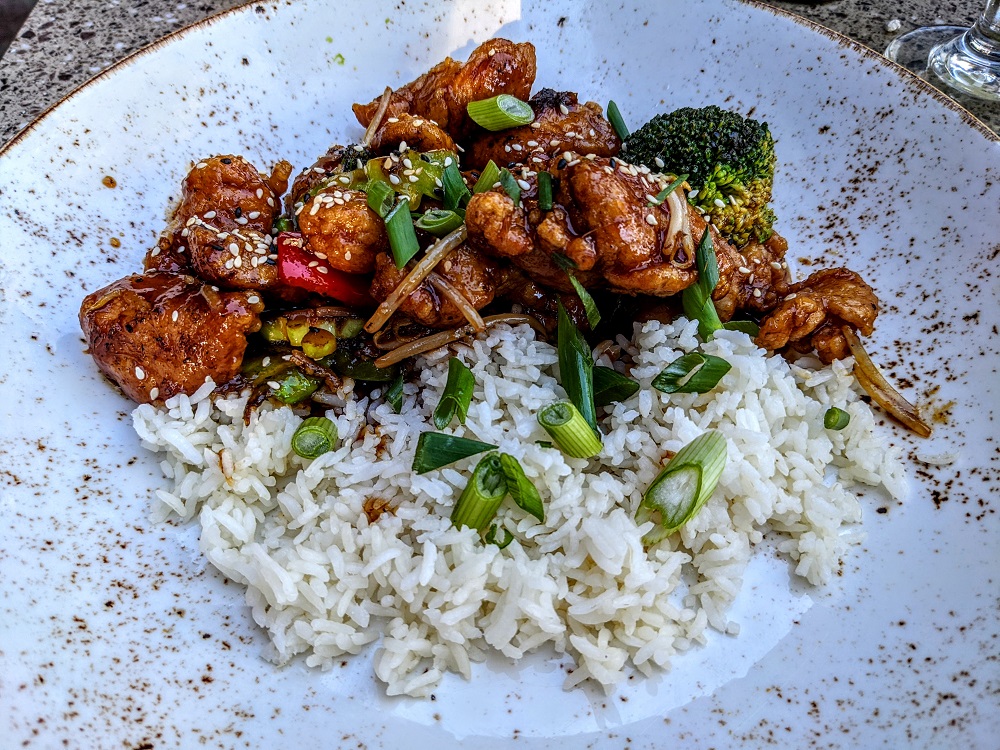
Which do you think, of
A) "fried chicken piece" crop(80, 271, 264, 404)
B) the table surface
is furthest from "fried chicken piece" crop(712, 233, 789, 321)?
the table surface

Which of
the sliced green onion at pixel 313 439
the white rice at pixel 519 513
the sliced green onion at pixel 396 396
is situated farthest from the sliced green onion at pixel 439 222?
the sliced green onion at pixel 313 439

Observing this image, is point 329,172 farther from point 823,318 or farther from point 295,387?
point 823,318

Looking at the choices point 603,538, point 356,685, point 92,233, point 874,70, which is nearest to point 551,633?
point 603,538

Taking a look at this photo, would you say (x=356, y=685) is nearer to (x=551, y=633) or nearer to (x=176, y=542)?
(x=551, y=633)

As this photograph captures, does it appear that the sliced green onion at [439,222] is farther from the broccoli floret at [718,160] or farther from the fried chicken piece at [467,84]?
the broccoli floret at [718,160]

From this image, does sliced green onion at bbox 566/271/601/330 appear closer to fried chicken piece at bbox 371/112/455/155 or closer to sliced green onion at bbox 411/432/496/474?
sliced green onion at bbox 411/432/496/474

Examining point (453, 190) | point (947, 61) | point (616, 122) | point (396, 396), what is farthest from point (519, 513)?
point (947, 61)

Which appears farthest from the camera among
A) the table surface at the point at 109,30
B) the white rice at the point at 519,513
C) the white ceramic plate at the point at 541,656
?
the table surface at the point at 109,30
